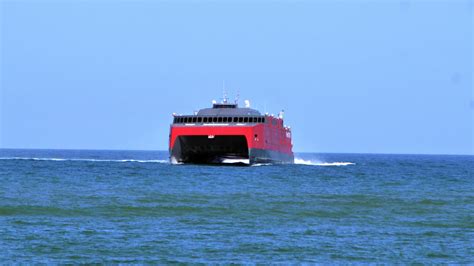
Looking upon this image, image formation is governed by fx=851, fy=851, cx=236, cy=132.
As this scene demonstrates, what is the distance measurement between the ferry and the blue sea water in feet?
59.0

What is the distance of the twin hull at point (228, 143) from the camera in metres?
71.6

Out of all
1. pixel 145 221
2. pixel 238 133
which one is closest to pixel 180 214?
pixel 145 221

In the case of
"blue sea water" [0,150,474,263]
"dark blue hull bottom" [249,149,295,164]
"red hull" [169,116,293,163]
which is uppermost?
"red hull" [169,116,293,163]

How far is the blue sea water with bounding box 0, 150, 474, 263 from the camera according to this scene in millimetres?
23625

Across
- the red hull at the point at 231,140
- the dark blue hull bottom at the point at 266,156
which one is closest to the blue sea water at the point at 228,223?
the red hull at the point at 231,140

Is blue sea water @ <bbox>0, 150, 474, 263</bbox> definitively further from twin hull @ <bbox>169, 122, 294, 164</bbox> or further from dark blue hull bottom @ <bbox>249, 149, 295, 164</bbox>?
dark blue hull bottom @ <bbox>249, 149, 295, 164</bbox>

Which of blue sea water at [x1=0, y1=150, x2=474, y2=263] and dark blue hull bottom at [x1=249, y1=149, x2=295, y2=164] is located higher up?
dark blue hull bottom at [x1=249, y1=149, x2=295, y2=164]

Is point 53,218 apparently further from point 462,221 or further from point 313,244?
point 462,221

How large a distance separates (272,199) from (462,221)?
1124cm

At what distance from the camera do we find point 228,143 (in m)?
78.7

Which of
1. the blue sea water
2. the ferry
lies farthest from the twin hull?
the blue sea water

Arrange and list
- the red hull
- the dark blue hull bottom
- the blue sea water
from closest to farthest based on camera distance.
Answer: the blue sea water → the red hull → the dark blue hull bottom

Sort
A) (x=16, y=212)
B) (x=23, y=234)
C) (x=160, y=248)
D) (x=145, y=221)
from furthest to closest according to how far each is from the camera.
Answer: (x=16, y=212) → (x=145, y=221) → (x=23, y=234) → (x=160, y=248)

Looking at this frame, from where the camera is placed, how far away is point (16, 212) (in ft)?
110
